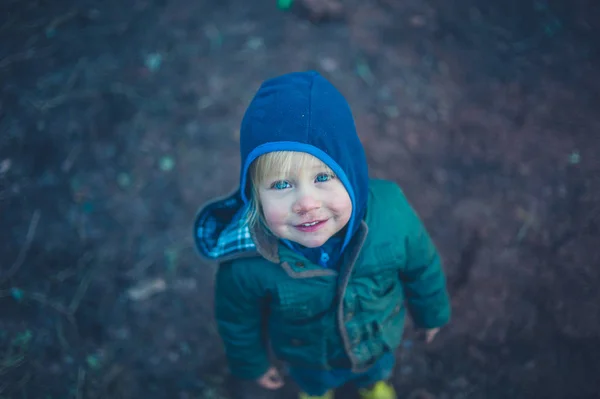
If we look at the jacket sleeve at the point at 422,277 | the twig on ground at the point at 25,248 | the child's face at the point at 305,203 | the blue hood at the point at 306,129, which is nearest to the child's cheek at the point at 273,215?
the child's face at the point at 305,203

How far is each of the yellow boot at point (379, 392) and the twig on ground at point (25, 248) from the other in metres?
2.26

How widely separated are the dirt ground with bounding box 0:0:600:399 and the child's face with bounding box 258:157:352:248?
5.14ft

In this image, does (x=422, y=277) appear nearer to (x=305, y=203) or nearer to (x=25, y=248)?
(x=305, y=203)

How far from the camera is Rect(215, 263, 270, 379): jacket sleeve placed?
192cm

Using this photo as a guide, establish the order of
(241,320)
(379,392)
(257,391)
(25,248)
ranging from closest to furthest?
(241,320) → (379,392) → (257,391) → (25,248)

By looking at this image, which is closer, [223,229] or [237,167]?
[223,229]

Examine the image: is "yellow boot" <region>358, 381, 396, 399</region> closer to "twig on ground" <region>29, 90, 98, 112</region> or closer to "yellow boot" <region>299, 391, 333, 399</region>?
"yellow boot" <region>299, 391, 333, 399</region>

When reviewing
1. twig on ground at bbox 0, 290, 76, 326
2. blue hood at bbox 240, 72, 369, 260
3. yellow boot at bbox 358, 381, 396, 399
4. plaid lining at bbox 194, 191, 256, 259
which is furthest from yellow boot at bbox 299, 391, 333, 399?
blue hood at bbox 240, 72, 369, 260

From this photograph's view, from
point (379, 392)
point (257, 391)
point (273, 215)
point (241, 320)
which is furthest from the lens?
point (257, 391)

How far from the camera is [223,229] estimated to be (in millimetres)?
1969

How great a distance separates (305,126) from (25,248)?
2.43 metres

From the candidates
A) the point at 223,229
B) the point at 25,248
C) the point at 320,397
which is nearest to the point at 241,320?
the point at 223,229

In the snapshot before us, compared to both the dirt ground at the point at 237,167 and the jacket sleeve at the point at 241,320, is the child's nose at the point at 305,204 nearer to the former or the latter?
the jacket sleeve at the point at 241,320

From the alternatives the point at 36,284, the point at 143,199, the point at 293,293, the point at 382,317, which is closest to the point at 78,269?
the point at 36,284
